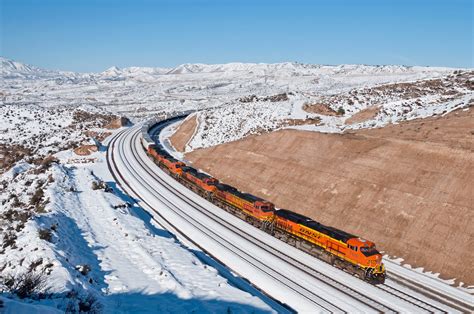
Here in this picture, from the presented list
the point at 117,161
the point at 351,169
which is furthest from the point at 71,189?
the point at 351,169

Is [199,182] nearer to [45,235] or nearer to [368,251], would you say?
[45,235]

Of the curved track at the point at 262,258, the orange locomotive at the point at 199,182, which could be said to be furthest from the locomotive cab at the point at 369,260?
the orange locomotive at the point at 199,182

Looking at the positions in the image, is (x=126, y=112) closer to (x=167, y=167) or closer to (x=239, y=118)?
(x=239, y=118)

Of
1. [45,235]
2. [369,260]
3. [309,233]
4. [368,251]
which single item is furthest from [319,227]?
[45,235]

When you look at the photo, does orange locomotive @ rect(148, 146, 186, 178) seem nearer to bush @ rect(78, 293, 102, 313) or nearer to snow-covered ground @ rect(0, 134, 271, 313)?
snow-covered ground @ rect(0, 134, 271, 313)

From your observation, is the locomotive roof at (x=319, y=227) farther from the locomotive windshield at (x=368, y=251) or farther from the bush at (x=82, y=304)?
the bush at (x=82, y=304)
